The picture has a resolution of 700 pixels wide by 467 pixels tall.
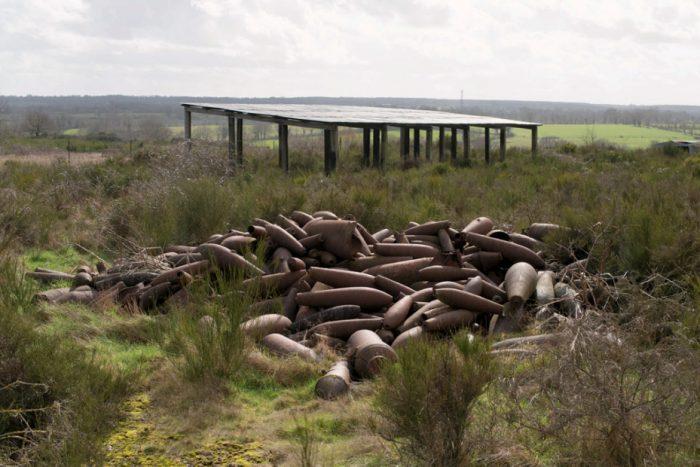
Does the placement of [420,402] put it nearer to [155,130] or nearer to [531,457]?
[531,457]

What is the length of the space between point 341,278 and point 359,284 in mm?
204

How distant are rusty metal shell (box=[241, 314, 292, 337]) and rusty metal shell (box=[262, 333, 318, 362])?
11 centimetres

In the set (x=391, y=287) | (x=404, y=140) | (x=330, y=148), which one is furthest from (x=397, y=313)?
(x=404, y=140)

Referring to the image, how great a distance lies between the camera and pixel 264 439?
16.1ft

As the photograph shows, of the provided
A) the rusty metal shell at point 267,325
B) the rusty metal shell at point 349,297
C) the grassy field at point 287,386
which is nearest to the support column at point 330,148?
the grassy field at point 287,386

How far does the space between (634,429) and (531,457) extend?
0.59 m

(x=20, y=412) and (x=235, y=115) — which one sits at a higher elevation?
(x=235, y=115)

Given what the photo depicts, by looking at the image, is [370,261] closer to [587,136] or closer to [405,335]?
[405,335]

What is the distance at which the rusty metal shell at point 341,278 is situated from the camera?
7.96 metres

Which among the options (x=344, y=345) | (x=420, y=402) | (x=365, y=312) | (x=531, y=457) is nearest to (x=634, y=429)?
(x=531, y=457)

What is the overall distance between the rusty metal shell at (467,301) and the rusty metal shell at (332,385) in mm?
1729

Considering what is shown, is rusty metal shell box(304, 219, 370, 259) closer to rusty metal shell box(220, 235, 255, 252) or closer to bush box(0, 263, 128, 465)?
rusty metal shell box(220, 235, 255, 252)

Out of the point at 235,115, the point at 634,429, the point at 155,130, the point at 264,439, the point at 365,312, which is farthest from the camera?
the point at 155,130

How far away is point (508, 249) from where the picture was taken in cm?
894
